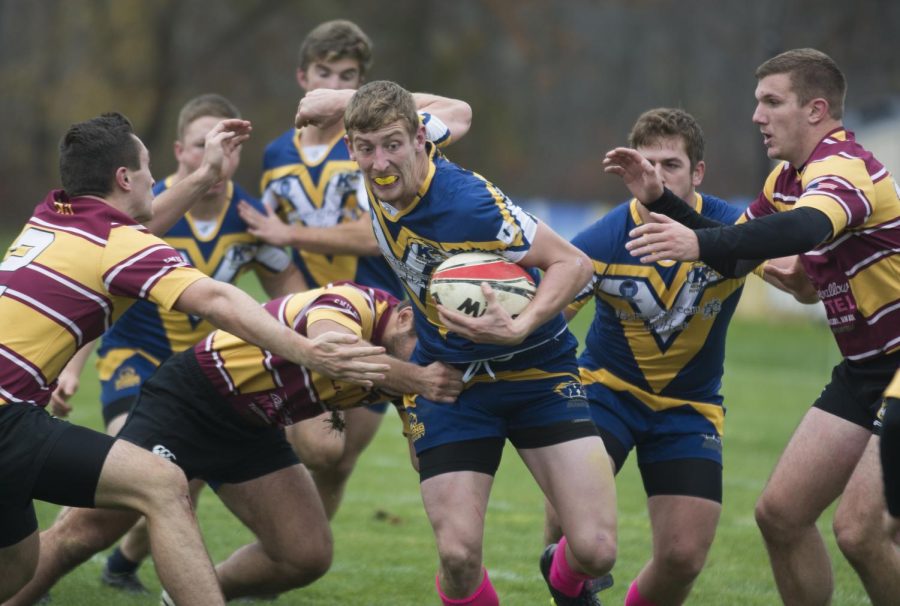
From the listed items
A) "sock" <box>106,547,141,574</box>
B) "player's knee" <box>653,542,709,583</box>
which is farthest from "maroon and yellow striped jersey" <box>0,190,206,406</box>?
"player's knee" <box>653,542,709,583</box>

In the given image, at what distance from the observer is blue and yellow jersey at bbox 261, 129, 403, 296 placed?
22.9ft

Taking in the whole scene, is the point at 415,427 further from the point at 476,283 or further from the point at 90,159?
the point at 90,159

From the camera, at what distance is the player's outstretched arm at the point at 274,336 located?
450 centimetres

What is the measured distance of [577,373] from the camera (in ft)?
17.2

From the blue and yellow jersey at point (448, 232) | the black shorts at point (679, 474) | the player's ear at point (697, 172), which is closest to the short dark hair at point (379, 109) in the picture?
the blue and yellow jersey at point (448, 232)

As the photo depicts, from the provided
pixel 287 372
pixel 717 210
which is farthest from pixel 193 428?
pixel 717 210

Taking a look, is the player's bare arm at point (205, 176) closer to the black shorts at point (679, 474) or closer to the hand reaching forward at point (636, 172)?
the hand reaching forward at point (636, 172)

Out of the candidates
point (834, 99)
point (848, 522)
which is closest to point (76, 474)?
point (848, 522)

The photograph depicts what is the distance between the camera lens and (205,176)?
18.7ft

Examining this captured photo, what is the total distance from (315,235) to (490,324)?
2.32m

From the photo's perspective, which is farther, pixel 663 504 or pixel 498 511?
pixel 498 511

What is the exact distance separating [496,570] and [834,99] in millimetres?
3261

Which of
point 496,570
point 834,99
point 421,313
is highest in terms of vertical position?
point 834,99

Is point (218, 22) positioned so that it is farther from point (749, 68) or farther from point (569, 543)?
point (569, 543)
